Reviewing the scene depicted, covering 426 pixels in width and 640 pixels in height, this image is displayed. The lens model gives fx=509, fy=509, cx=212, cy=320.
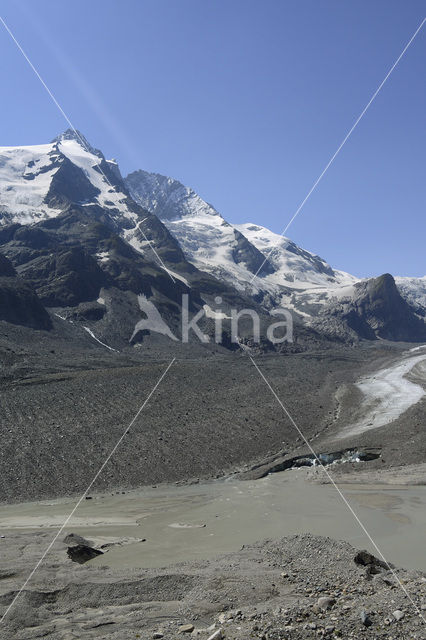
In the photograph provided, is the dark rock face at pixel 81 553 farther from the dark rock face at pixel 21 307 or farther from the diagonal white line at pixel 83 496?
the dark rock face at pixel 21 307

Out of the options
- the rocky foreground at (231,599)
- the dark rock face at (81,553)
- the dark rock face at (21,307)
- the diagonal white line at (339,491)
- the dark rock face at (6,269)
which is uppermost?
the diagonal white line at (339,491)

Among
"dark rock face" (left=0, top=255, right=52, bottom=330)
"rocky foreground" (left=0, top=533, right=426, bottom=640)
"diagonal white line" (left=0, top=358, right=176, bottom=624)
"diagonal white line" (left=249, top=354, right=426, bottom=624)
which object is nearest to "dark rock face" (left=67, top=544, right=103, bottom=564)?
"rocky foreground" (left=0, top=533, right=426, bottom=640)

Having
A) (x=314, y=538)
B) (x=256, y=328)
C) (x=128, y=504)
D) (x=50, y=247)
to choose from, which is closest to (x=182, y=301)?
(x=256, y=328)

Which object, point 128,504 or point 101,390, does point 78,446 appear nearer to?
point 128,504

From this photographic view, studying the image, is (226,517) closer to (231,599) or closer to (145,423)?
(231,599)

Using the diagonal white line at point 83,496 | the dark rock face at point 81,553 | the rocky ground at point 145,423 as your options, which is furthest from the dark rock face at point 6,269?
the dark rock face at point 81,553

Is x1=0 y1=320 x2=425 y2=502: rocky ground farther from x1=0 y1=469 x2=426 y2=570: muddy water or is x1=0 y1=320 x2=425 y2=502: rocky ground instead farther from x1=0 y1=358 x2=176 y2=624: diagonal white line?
x1=0 y1=469 x2=426 y2=570: muddy water
